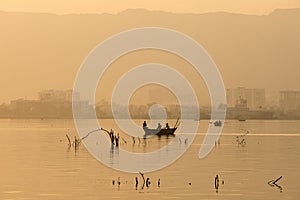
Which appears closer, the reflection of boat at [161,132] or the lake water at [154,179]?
the lake water at [154,179]

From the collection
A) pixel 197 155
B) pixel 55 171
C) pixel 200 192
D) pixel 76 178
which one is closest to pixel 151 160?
pixel 197 155

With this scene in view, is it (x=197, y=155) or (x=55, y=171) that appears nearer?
(x=55, y=171)

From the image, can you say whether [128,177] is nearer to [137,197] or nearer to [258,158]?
[137,197]

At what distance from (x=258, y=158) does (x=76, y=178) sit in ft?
78.1

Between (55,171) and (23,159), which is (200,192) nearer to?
(55,171)

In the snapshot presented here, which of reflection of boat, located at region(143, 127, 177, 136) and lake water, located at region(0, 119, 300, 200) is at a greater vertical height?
reflection of boat, located at region(143, 127, 177, 136)

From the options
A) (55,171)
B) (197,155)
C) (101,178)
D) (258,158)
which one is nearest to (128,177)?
(101,178)

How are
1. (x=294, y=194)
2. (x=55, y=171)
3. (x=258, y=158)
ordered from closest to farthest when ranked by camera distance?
1. (x=294, y=194)
2. (x=55, y=171)
3. (x=258, y=158)

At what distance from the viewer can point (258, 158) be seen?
6191cm

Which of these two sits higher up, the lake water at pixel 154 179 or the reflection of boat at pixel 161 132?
the reflection of boat at pixel 161 132

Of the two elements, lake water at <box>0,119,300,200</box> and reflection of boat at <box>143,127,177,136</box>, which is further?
reflection of boat at <box>143,127,177,136</box>

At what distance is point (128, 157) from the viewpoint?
6281cm

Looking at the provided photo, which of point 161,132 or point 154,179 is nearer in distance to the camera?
point 154,179

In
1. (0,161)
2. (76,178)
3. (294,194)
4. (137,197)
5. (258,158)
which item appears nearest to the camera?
(137,197)
